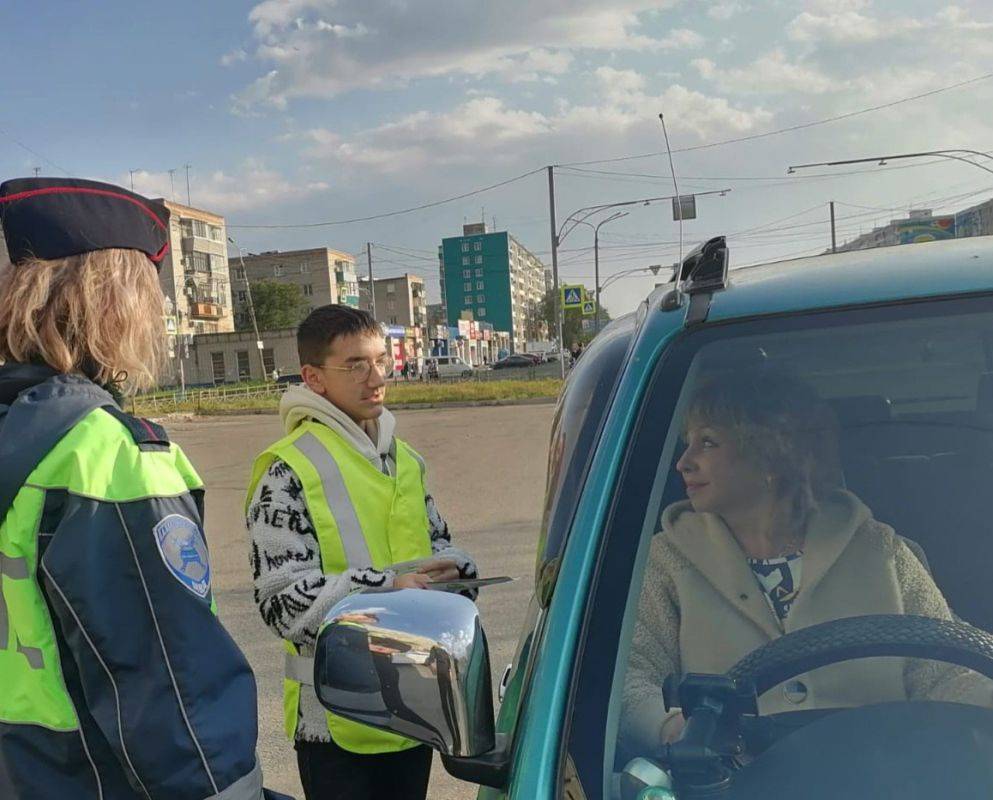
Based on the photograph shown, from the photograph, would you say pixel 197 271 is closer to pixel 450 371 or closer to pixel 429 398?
pixel 450 371

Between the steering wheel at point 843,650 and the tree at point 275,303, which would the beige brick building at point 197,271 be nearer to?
the tree at point 275,303

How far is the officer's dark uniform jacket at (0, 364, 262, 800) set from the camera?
131 cm

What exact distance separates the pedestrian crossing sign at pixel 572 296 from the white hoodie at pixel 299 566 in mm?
Result: 23896

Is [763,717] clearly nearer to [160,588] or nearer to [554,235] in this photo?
[160,588]

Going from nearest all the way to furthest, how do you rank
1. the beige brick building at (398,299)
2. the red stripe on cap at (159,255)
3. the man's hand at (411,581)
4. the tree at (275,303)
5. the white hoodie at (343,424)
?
the red stripe on cap at (159,255) < the man's hand at (411,581) < the white hoodie at (343,424) < the tree at (275,303) < the beige brick building at (398,299)

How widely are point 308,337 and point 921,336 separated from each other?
1558 mm

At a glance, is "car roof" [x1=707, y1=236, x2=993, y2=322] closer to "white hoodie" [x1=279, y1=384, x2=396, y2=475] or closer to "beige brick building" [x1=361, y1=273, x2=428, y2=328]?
"white hoodie" [x1=279, y1=384, x2=396, y2=475]

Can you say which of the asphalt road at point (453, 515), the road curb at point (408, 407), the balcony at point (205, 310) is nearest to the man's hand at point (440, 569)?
the asphalt road at point (453, 515)

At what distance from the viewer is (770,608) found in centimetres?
133

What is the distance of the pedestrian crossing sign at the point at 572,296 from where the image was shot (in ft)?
84.7

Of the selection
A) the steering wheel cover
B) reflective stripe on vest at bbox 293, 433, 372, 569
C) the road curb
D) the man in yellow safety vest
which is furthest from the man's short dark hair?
the road curb

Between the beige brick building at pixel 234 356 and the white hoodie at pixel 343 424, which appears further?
the beige brick building at pixel 234 356

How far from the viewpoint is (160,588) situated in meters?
1.35

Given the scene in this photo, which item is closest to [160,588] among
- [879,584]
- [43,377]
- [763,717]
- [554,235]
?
[43,377]
